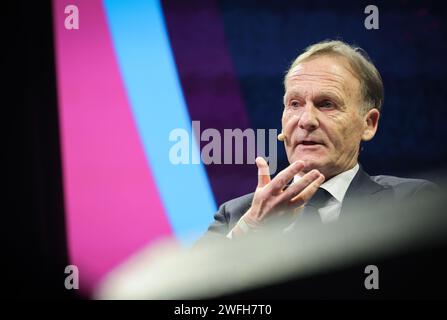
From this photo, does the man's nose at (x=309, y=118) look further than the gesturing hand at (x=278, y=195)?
Yes

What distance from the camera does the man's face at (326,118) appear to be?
247 cm

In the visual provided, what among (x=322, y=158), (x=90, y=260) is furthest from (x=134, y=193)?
(x=322, y=158)

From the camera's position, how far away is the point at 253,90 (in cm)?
262

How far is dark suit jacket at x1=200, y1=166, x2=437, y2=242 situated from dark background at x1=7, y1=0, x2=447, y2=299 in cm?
7

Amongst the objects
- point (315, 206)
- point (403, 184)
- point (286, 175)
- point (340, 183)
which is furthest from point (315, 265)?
point (286, 175)

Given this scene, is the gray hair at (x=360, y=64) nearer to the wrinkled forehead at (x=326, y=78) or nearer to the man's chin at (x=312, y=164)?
the wrinkled forehead at (x=326, y=78)

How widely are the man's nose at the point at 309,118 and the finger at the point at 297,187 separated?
26 centimetres

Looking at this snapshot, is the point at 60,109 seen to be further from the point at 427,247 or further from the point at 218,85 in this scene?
the point at 427,247

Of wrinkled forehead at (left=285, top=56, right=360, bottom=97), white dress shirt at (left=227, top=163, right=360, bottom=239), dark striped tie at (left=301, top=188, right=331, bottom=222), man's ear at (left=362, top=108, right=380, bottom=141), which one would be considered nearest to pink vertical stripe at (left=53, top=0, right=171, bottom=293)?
white dress shirt at (left=227, top=163, right=360, bottom=239)

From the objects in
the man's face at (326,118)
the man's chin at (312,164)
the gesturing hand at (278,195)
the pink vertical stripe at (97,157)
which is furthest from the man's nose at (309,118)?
the pink vertical stripe at (97,157)

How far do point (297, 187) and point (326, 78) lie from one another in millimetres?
511

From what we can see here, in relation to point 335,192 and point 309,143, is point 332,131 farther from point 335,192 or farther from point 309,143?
point 335,192

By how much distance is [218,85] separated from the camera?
2.63 meters

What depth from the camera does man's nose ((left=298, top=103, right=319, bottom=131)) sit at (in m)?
2.46
